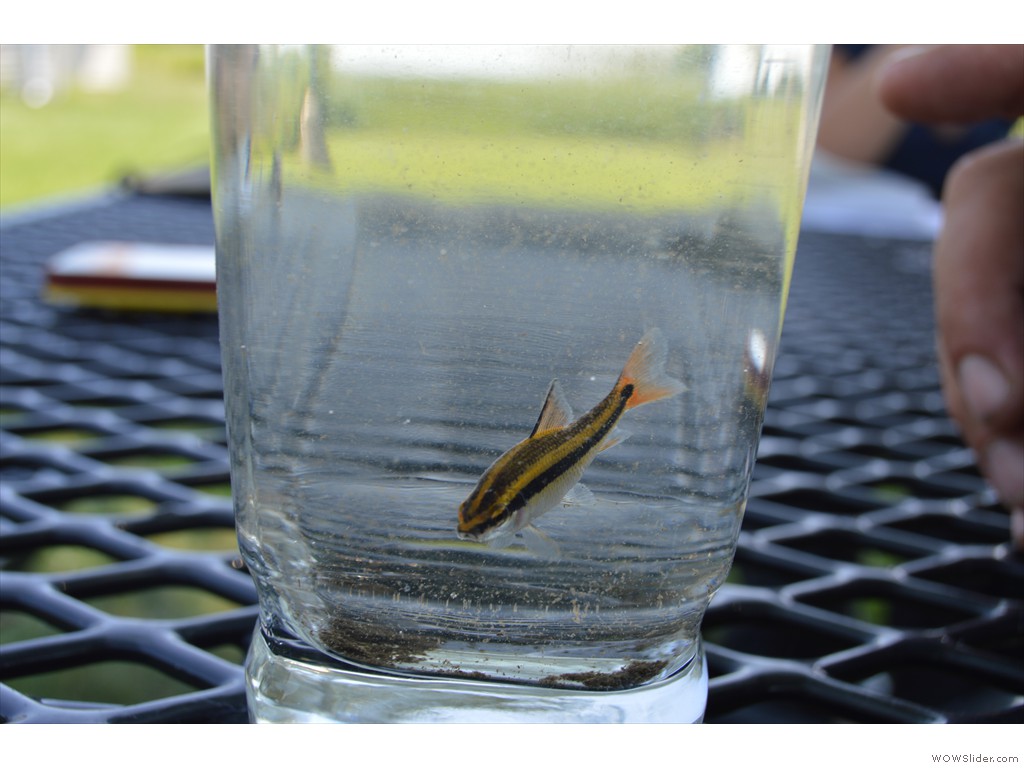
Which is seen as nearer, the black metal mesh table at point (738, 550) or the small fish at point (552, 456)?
the small fish at point (552, 456)

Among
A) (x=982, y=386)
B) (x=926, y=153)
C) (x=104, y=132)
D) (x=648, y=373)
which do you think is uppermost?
(x=648, y=373)

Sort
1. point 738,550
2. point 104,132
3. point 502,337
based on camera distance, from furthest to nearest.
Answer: point 104,132 < point 738,550 < point 502,337

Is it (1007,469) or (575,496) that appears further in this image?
(1007,469)

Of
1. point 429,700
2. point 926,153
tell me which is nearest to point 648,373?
point 429,700

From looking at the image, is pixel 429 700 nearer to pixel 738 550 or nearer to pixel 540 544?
pixel 540 544

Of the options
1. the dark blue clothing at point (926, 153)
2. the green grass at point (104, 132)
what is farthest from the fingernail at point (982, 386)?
the green grass at point (104, 132)

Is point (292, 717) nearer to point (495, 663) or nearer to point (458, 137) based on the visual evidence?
point (495, 663)

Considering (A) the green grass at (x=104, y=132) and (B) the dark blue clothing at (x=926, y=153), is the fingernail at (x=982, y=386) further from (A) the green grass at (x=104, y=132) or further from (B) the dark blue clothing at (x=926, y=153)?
(A) the green grass at (x=104, y=132)
